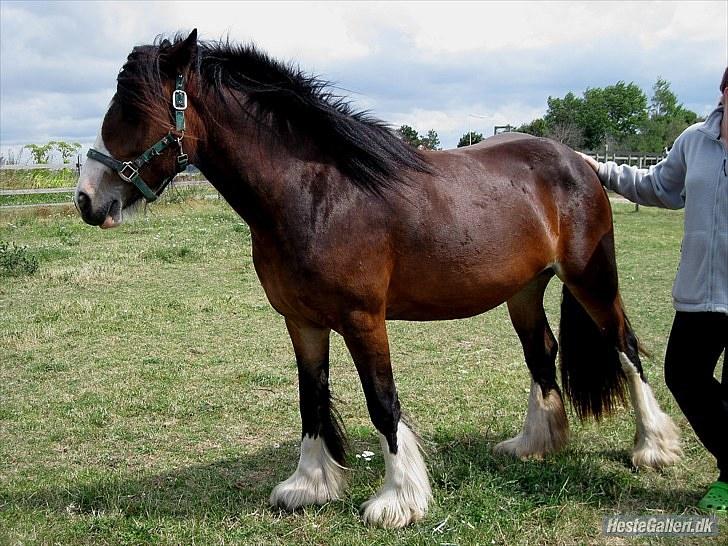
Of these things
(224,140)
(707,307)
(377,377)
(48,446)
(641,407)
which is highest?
(224,140)

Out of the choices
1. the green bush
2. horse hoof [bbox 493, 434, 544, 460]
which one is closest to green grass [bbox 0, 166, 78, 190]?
the green bush

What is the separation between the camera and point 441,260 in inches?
131

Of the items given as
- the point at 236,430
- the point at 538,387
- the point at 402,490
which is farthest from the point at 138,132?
the point at 538,387

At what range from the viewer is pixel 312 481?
3.51 m

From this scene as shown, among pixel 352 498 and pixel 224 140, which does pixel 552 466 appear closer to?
pixel 352 498

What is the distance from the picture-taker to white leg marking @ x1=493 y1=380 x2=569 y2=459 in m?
4.00

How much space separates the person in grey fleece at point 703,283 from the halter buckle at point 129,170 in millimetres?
2630

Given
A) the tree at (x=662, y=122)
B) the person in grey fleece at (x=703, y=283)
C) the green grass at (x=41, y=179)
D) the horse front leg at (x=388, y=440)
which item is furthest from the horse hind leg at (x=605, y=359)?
the tree at (x=662, y=122)

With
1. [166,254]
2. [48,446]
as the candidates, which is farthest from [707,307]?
[166,254]

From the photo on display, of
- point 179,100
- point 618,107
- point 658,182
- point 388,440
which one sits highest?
point 618,107

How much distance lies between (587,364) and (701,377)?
2.97ft

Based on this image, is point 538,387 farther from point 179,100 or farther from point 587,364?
point 179,100

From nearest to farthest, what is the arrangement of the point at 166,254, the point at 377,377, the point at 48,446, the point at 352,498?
the point at 377,377, the point at 352,498, the point at 48,446, the point at 166,254

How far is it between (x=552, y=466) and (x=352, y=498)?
1229 millimetres
